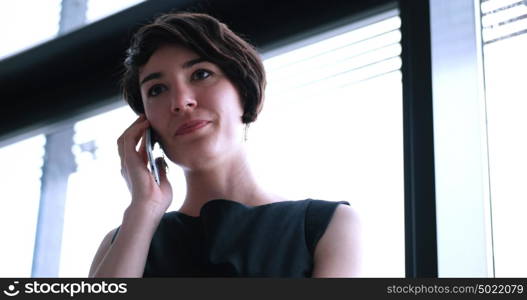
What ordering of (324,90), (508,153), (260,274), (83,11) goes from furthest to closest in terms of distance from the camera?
1. (83,11)
2. (324,90)
3. (508,153)
4. (260,274)

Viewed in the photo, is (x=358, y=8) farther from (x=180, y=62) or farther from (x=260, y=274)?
(x=260, y=274)

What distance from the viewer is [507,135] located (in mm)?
1896

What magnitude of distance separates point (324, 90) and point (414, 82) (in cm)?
30

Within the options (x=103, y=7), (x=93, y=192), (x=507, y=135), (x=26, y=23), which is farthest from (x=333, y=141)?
(x=26, y=23)

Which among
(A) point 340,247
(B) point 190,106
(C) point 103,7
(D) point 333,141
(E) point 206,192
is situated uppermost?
(C) point 103,7

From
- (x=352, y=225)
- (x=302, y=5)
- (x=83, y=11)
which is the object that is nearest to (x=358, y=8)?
(x=302, y=5)

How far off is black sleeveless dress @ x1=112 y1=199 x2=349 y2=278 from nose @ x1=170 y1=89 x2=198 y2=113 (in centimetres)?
20

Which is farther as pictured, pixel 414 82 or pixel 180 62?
pixel 414 82

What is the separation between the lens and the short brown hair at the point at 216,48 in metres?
1.82

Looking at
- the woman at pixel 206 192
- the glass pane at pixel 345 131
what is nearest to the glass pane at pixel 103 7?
the glass pane at pixel 345 131

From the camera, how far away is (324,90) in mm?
2232

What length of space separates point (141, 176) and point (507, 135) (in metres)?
0.80

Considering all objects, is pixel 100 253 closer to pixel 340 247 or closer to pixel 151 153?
pixel 151 153

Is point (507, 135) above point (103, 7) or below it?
below
